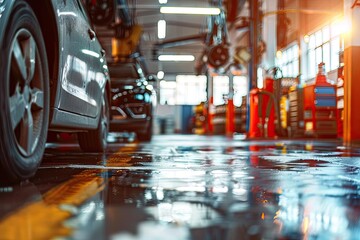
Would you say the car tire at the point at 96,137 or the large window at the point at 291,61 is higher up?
the large window at the point at 291,61

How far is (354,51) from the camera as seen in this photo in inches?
380

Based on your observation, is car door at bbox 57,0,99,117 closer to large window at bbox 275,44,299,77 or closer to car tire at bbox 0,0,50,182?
car tire at bbox 0,0,50,182

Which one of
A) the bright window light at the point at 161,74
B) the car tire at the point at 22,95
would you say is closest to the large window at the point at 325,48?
the car tire at the point at 22,95

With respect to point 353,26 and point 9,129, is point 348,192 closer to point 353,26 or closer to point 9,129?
point 9,129

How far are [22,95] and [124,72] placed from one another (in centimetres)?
668

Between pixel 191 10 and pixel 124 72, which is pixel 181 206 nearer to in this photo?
pixel 124 72

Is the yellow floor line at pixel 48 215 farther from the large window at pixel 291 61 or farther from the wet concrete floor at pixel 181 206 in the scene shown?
the large window at pixel 291 61

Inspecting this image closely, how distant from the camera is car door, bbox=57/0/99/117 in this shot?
2.93 meters

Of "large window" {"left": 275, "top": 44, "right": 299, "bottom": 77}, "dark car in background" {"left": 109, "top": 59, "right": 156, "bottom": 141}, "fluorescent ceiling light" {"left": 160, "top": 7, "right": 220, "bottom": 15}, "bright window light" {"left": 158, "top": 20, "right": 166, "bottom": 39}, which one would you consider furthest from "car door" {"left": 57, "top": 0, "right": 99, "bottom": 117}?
"bright window light" {"left": 158, "top": 20, "right": 166, "bottom": 39}

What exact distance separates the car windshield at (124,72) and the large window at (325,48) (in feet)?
31.9

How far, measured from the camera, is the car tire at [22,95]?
213 cm

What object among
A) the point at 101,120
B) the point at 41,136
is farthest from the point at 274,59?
the point at 41,136

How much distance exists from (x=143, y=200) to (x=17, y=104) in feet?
2.62

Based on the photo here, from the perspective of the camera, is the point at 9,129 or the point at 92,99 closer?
the point at 9,129
